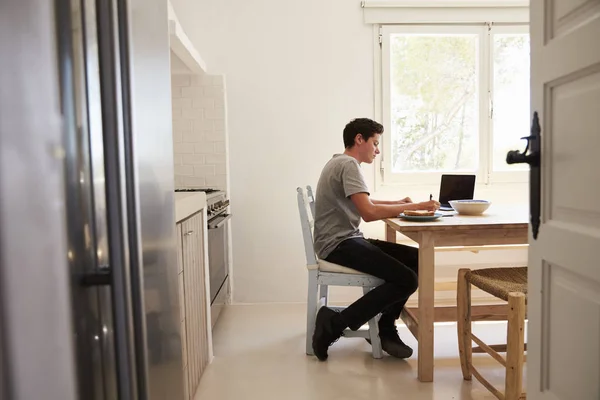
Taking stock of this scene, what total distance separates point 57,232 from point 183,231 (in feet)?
4.52

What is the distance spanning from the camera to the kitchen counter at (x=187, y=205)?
194 cm

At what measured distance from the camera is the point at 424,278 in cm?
238

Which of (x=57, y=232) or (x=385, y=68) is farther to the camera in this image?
(x=385, y=68)

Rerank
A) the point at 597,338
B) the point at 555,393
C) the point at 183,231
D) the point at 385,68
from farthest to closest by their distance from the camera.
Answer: the point at 385,68, the point at 183,231, the point at 555,393, the point at 597,338

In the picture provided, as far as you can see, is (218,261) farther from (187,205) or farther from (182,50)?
(182,50)

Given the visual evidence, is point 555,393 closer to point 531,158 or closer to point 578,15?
point 531,158

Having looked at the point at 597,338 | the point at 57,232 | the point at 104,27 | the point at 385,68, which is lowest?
the point at 597,338

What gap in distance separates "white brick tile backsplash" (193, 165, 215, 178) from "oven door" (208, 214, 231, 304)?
0.39 m

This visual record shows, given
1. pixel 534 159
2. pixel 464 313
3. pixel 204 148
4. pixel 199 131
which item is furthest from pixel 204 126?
pixel 534 159

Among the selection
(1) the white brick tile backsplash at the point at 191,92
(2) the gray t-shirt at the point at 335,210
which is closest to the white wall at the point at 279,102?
(1) the white brick tile backsplash at the point at 191,92

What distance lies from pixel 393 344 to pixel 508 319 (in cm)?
91

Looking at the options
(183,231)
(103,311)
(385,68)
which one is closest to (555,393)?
(103,311)

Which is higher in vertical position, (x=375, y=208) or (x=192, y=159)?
(x=192, y=159)

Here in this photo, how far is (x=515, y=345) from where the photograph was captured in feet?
6.38
